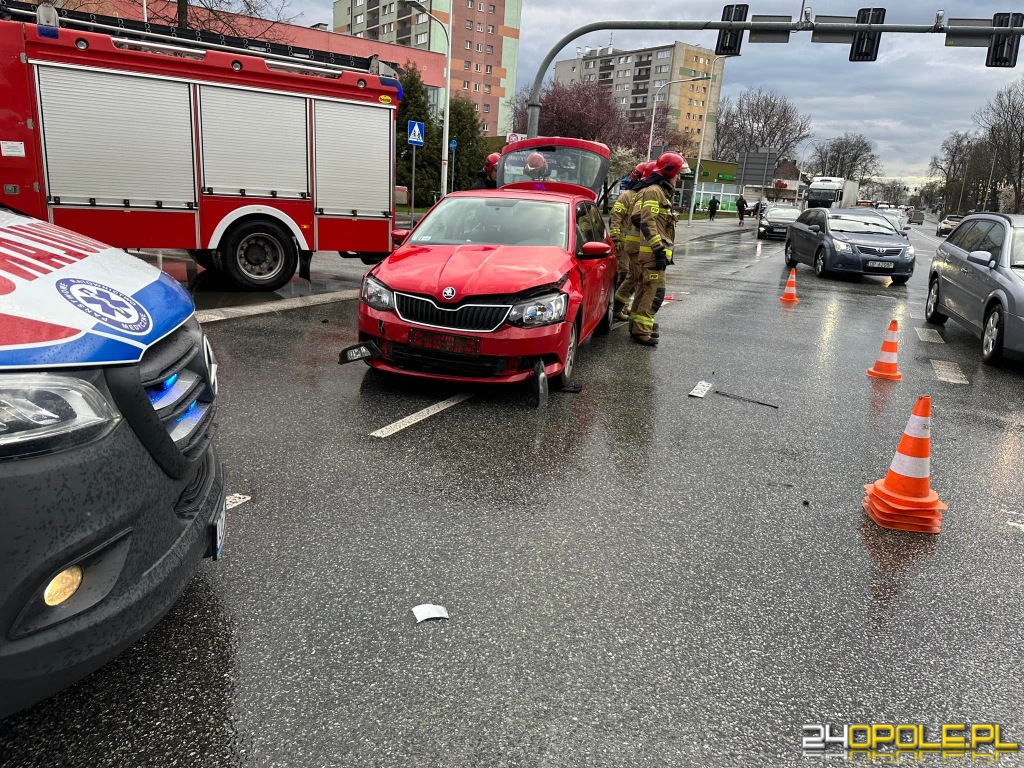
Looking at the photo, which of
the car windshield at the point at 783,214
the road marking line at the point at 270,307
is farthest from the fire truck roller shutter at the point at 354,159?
the car windshield at the point at 783,214

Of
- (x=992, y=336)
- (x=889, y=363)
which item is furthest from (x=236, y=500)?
(x=992, y=336)

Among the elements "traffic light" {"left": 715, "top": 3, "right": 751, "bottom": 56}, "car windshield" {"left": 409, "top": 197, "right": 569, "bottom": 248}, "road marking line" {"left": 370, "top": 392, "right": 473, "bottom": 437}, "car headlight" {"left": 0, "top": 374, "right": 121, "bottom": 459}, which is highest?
"traffic light" {"left": 715, "top": 3, "right": 751, "bottom": 56}

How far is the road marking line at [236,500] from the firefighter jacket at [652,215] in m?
5.35

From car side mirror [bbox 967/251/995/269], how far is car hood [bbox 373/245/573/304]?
5.35 metres

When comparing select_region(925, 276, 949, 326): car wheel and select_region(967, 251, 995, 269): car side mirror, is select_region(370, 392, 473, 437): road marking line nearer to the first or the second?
select_region(967, 251, 995, 269): car side mirror

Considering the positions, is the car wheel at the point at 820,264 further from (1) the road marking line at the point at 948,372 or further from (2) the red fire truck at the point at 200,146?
(2) the red fire truck at the point at 200,146

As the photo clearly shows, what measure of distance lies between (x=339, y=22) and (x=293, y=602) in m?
116

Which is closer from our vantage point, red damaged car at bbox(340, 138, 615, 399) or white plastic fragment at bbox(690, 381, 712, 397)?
red damaged car at bbox(340, 138, 615, 399)

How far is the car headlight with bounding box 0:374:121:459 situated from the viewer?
1.70 m

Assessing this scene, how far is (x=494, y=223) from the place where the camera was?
6.89 m

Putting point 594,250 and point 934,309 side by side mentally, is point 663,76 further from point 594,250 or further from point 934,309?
point 594,250

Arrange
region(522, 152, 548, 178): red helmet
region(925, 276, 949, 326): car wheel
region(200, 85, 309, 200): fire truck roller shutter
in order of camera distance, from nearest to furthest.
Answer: region(200, 85, 309, 200): fire truck roller shutter
region(925, 276, 949, 326): car wheel
region(522, 152, 548, 178): red helmet

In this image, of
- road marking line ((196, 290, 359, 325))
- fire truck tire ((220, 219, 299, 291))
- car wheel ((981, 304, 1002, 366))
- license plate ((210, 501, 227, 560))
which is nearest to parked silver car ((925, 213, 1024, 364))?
car wheel ((981, 304, 1002, 366))

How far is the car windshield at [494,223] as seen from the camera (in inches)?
263
